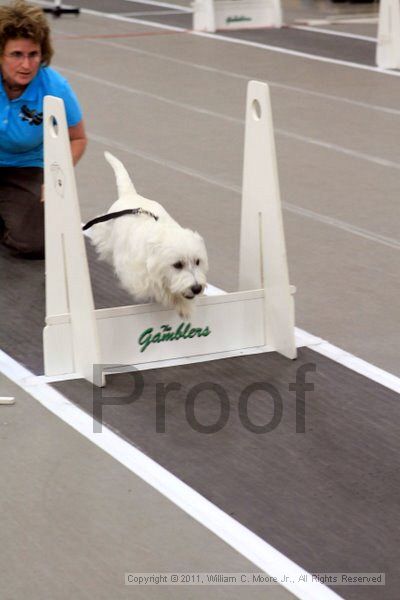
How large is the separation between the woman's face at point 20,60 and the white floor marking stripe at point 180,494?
4.13 ft

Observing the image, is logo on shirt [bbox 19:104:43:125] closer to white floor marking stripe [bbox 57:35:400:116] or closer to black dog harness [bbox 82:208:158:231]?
black dog harness [bbox 82:208:158:231]

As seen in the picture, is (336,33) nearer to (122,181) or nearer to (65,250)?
(122,181)

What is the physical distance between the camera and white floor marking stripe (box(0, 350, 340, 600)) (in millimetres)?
2498

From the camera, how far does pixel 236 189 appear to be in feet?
18.8

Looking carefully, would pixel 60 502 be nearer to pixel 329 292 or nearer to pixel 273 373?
pixel 273 373

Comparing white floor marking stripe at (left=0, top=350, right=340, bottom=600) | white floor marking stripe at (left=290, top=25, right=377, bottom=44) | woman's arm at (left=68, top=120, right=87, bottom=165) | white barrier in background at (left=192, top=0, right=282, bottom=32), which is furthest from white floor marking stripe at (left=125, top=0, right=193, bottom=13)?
white floor marking stripe at (left=0, top=350, right=340, bottom=600)

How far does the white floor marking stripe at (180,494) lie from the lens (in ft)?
8.20

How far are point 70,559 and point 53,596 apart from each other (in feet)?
0.48

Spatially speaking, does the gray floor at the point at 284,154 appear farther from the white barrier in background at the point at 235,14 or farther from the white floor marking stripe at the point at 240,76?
the white barrier in background at the point at 235,14

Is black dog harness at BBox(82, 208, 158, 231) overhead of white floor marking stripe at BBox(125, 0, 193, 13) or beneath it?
overhead

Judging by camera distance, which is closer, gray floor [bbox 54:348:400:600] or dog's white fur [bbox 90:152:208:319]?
gray floor [bbox 54:348:400:600]

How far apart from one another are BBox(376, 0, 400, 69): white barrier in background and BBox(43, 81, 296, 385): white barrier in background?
17.3 ft

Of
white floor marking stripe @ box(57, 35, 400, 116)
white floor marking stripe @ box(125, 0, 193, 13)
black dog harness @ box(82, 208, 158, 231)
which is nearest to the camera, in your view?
black dog harness @ box(82, 208, 158, 231)

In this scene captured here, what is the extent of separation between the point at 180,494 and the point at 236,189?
10.1ft
